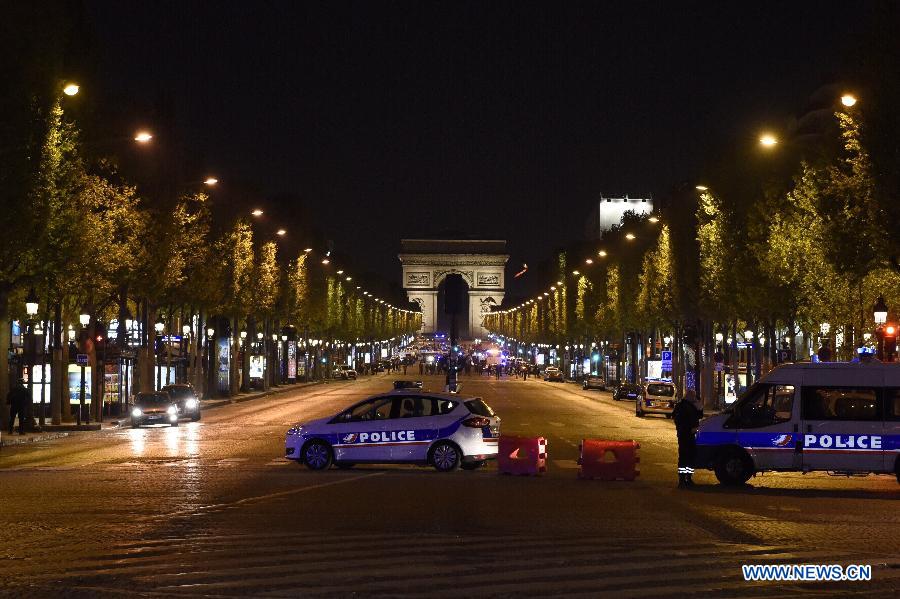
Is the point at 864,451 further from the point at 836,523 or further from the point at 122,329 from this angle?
the point at 122,329

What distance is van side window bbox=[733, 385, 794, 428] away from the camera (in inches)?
1031

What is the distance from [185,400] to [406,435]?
28.1 meters

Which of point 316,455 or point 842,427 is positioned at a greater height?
point 842,427

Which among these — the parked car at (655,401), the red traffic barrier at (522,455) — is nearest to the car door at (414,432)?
the red traffic barrier at (522,455)

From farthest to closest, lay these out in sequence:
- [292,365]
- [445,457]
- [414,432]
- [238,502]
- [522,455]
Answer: [292,365]
[414,432]
[445,457]
[522,455]
[238,502]

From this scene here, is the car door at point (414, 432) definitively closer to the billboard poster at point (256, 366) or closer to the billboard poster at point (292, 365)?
the billboard poster at point (256, 366)

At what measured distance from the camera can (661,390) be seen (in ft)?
208

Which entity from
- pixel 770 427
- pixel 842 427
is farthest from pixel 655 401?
pixel 842 427

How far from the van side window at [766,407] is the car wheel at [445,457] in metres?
5.81

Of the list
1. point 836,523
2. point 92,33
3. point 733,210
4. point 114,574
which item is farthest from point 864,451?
point 733,210

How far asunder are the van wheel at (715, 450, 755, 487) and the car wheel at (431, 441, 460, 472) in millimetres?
5445

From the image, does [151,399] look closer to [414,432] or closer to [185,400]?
[185,400]

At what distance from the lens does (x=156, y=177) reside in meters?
62.5

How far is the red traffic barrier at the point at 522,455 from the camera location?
2842cm
